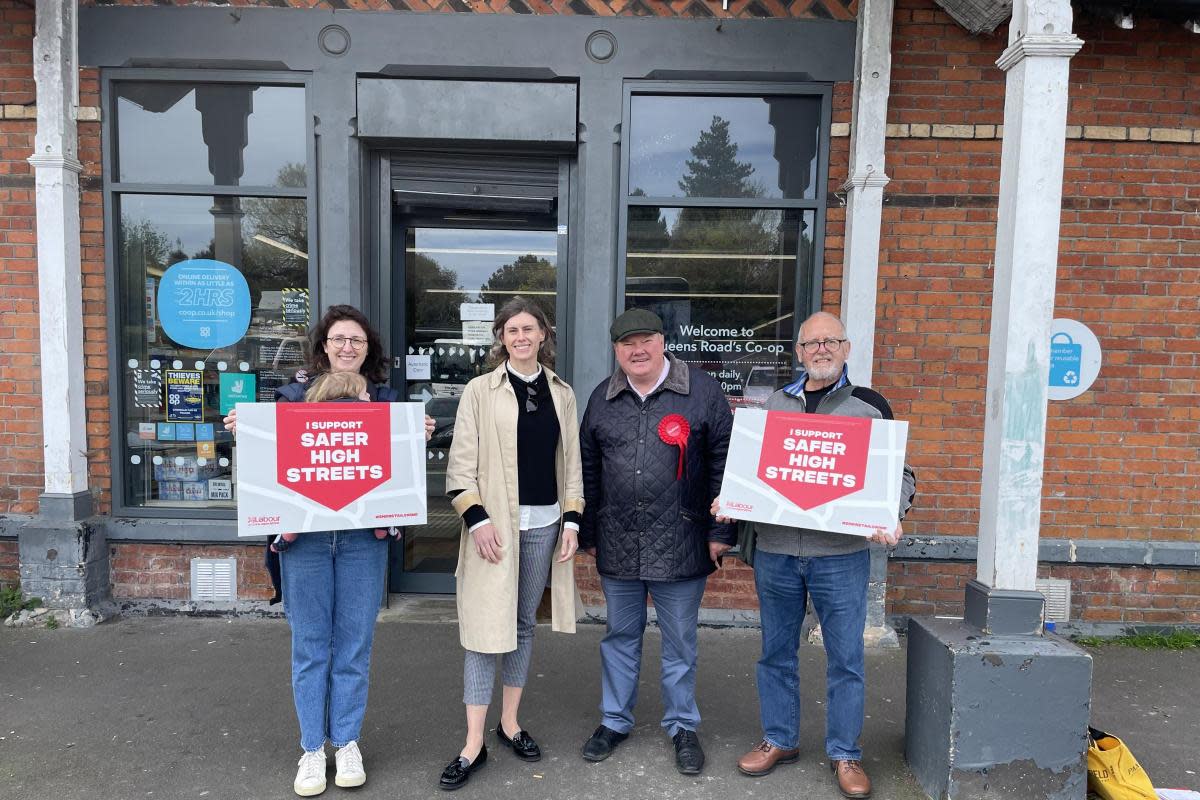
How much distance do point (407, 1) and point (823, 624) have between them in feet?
14.3

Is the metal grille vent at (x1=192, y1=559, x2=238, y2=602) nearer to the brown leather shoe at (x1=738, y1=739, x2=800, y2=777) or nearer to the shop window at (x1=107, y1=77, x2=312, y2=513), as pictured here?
the shop window at (x1=107, y1=77, x2=312, y2=513)

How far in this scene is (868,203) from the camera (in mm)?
4523

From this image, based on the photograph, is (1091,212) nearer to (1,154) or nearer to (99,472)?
(99,472)

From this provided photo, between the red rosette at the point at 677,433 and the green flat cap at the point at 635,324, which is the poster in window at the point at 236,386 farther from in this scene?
the red rosette at the point at 677,433

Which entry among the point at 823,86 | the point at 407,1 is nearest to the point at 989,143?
the point at 823,86

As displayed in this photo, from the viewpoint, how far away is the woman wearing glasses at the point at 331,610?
2924 mm

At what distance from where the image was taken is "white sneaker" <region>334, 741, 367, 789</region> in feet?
9.84

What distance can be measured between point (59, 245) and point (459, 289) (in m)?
2.46

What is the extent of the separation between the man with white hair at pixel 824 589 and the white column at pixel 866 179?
1.65 m

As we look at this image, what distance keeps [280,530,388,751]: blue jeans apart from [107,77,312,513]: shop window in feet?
7.82

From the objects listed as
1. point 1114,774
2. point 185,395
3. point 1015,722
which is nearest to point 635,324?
point 1015,722

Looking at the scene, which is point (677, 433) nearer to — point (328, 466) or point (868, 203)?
point (328, 466)

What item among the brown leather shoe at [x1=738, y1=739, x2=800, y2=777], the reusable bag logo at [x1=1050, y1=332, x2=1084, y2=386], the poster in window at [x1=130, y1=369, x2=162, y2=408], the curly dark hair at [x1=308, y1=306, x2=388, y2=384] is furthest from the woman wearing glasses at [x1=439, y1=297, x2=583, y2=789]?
the reusable bag logo at [x1=1050, y1=332, x2=1084, y2=386]

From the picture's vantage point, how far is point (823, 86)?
4711 mm
